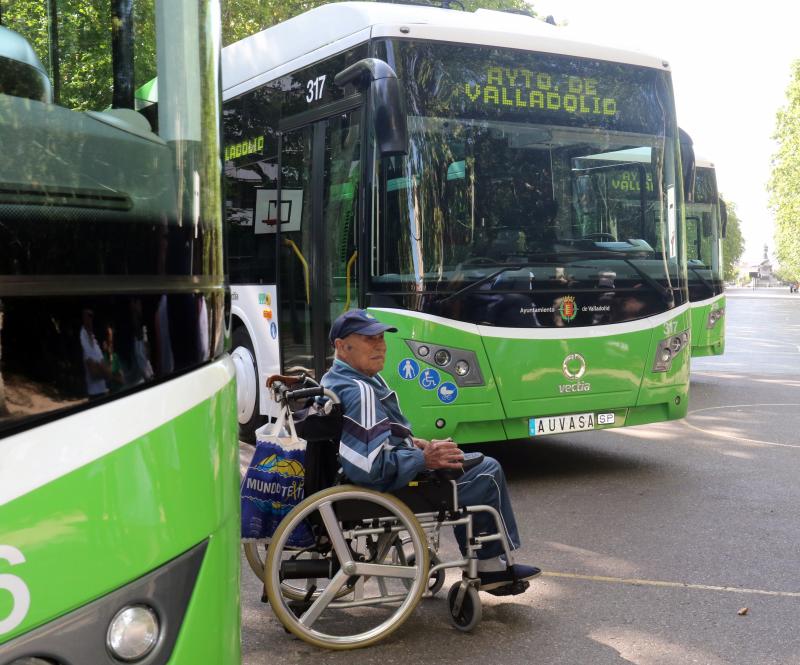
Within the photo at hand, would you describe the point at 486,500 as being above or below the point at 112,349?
below

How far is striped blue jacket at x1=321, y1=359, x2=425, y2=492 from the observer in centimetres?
420

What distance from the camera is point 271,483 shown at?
4.38 metres

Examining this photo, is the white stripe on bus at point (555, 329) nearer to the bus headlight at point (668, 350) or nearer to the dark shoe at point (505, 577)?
the bus headlight at point (668, 350)

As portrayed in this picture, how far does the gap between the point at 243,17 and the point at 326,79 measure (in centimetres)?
1232

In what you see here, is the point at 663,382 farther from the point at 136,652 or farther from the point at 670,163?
the point at 136,652

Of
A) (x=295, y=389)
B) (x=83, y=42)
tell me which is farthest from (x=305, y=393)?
(x=83, y=42)

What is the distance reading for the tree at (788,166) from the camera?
61.3 metres

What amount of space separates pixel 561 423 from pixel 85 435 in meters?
5.90

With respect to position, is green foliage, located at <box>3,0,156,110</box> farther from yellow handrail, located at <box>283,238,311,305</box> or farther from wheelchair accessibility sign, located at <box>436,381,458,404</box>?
yellow handrail, located at <box>283,238,311,305</box>

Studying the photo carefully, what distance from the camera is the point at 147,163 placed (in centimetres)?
218

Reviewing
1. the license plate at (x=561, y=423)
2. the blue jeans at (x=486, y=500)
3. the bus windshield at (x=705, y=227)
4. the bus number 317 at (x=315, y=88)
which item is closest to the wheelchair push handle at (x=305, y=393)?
the blue jeans at (x=486, y=500)

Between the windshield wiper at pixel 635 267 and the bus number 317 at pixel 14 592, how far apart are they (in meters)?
5.96

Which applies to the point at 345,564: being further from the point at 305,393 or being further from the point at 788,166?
the point at 788,166

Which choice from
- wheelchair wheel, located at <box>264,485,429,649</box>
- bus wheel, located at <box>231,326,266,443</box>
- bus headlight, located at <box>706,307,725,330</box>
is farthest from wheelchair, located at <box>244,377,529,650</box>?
bus headlight, located at <box>706,307,725,330</box>
